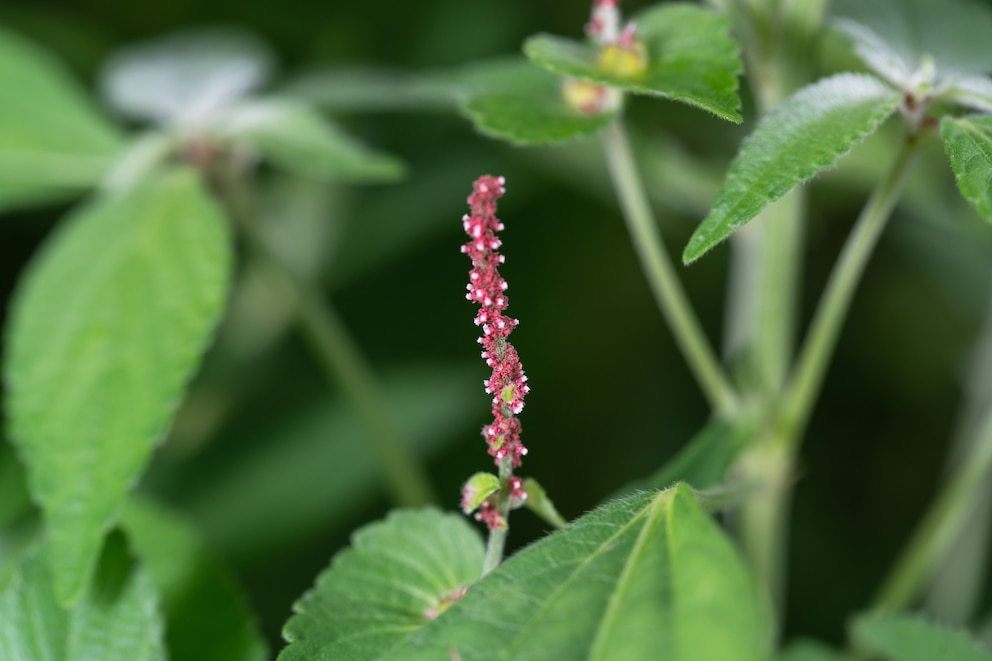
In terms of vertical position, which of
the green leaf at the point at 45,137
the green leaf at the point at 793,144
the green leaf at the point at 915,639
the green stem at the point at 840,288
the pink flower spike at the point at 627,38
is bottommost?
the green leaf at the point at 915,639

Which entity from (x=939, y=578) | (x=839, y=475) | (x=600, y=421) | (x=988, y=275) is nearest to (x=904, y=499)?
(x=839, y=475)

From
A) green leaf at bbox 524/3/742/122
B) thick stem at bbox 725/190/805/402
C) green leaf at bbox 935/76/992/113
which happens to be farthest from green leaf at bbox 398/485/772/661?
thick stem at bbox 725/190/805/402

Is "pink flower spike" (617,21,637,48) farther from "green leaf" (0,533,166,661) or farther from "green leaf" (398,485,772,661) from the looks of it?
"green leaf" (0,533,166,661)

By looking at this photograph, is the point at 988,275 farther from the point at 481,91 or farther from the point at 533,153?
the point at 481,91

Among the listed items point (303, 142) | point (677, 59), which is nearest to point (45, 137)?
point (303, 142)

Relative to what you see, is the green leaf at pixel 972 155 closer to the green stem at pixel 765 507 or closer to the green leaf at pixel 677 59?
the green leaf at pixel 677 59

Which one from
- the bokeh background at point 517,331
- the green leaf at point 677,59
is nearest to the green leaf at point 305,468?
the bokeh background at point 517,331
